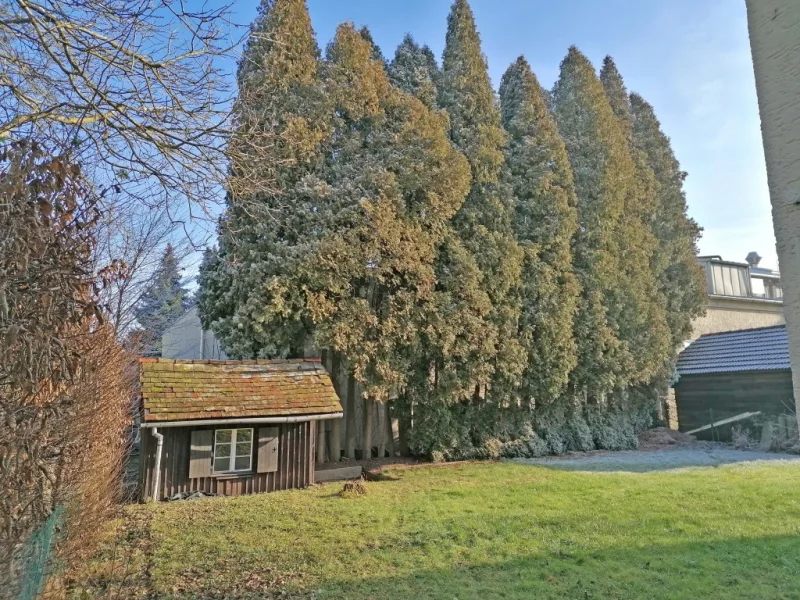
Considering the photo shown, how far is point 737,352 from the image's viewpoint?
58.2ft

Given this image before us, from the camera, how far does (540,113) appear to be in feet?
54.1

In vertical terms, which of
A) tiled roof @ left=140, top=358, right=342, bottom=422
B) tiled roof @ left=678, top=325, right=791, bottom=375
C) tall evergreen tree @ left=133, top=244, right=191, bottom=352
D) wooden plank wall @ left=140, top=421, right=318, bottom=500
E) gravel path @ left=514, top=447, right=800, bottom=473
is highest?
tall evergreen tree @ left=133, top=244, right=191, bottom=352

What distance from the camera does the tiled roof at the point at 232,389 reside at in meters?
9.70

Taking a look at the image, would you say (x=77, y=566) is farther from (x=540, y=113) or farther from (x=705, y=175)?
(x=540, y=113)

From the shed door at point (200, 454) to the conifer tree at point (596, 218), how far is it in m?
10.8

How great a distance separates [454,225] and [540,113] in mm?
5627

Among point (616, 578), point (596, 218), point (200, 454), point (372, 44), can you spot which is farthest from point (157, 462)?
point (596, 218)

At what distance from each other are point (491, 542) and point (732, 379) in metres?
14.7

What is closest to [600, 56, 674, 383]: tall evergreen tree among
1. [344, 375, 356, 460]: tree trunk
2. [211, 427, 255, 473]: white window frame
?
[344, 375, 356, 460]: tree trunk

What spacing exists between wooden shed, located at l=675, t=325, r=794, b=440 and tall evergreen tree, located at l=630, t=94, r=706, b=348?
1234 millimetres

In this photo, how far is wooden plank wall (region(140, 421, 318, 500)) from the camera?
31.0 feet

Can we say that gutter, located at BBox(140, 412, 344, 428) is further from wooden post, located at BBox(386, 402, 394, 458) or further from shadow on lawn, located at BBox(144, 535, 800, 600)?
shadow on lawn, located at BBox(144, 535, 800, 600)

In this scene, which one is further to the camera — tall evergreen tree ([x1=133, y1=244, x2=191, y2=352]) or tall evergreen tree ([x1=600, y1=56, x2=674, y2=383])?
tall evergreen tree ([x1=600, y1=56, x2=674, y2=383])

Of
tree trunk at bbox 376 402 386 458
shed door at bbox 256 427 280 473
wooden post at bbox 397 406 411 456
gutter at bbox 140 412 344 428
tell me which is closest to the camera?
gutter at bbox 140 412 344 428
